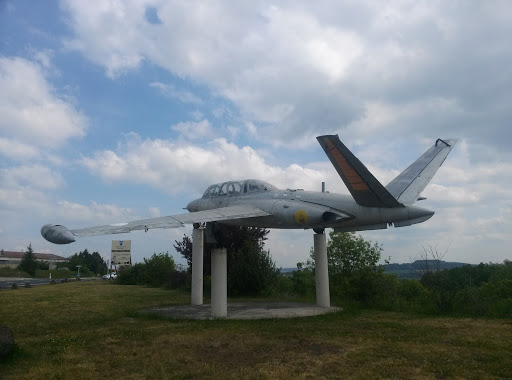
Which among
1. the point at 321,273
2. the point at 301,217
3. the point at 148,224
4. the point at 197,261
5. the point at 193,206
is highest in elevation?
the point at 193,206

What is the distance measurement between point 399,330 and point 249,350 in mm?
5896

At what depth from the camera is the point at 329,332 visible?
39.1 feet

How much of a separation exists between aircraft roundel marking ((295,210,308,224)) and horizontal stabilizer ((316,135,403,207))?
2626 mm

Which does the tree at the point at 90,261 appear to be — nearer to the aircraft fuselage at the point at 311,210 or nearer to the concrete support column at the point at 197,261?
the concrete support column at the point at 197,261

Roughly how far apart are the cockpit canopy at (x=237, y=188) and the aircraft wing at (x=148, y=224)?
3.40 ft

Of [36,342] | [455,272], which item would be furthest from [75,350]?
[455,272]

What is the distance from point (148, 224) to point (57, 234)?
3125 millimetres

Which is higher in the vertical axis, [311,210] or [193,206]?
[193,206]

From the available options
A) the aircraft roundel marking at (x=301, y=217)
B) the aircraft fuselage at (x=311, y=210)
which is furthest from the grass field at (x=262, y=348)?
the aircraft roundel marking at (x=301, y=217)

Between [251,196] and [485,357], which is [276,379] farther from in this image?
[251,196]

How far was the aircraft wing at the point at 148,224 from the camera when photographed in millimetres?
11320

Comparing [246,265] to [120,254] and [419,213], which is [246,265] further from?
[120,254]

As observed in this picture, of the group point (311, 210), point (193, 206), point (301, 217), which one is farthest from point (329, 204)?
point (193, 206)

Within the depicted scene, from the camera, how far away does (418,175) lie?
14.5 meters
